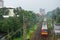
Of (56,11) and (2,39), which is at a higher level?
(56,11)

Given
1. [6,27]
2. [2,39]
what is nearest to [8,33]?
[6,27]

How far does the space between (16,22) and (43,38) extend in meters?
1.15

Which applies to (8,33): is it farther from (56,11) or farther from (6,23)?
(56,11)

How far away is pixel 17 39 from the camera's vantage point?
504cm

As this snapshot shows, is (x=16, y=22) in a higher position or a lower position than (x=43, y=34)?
higher

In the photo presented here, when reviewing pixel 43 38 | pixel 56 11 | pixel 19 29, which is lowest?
pixel 43 38

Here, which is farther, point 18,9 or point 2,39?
point 18,9

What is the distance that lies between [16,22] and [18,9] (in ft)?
9.46

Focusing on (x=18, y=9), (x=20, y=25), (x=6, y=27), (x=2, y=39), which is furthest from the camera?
(x=18, y=9)

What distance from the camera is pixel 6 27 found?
16.5 feet

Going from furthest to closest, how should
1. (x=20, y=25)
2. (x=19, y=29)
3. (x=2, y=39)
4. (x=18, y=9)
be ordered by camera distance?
(x=18, y=9) → (x=20, y=25) → (x=19, y=29) → (x=2, y=39)

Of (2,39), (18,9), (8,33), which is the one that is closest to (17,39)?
(8,33)

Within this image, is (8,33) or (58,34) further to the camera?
(58,34)

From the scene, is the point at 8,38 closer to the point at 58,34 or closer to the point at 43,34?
the point at 43,34
